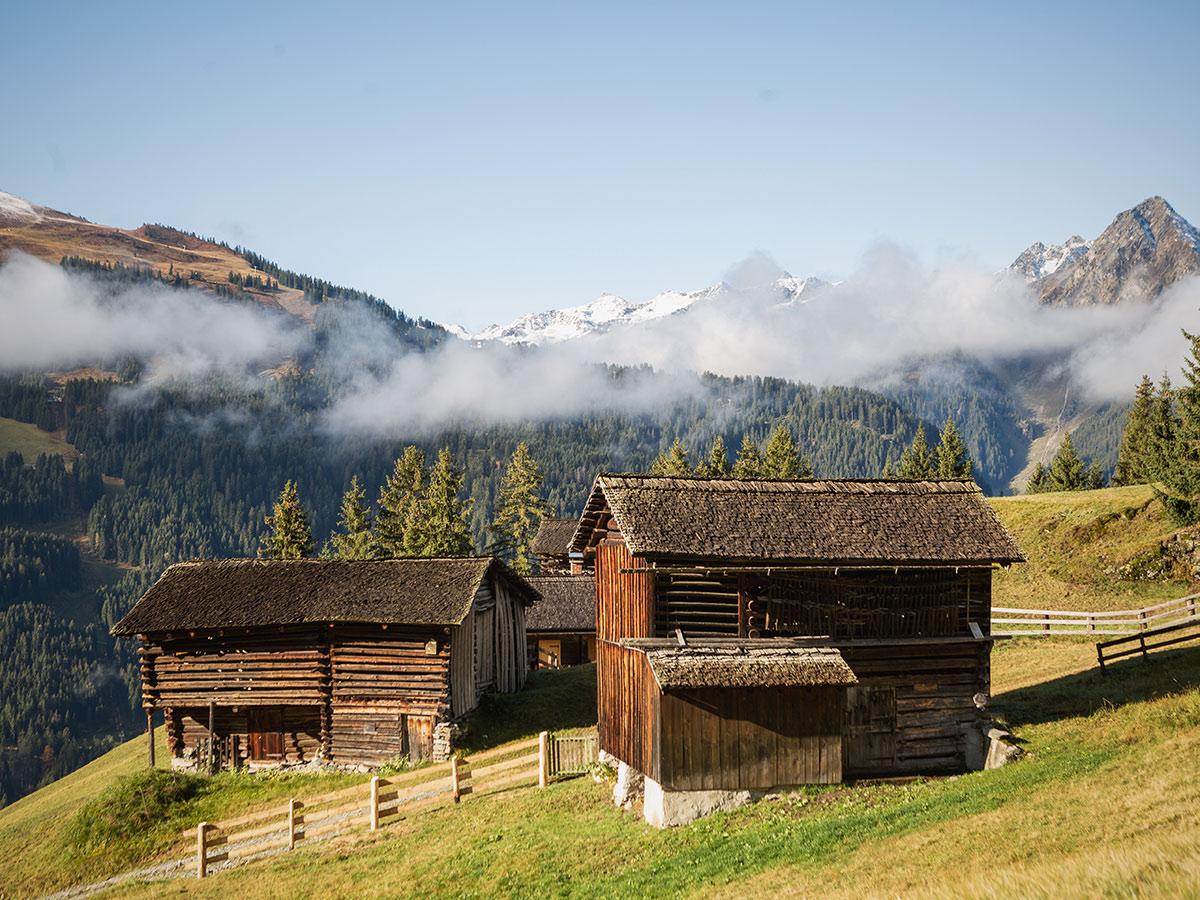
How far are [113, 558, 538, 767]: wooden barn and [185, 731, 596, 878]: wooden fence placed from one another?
5377mm

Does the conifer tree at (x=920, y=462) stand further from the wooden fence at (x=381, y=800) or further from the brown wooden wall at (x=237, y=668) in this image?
the brown wooden wall at (x=237, y=668)

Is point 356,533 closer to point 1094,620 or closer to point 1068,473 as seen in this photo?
point 1094,620

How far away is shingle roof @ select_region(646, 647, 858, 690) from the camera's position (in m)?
22.2

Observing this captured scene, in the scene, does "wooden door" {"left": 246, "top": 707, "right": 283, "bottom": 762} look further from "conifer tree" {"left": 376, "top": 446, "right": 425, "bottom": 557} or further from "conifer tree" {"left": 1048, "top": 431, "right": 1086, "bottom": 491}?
"conifer tree" {"left": 1048, "top": 431, "right": 1086, "bottom": 491}

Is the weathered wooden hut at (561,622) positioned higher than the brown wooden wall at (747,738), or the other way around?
the brown wooden wall at (747,738)

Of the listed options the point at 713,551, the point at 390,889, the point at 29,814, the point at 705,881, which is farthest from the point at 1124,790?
the point at 29,814

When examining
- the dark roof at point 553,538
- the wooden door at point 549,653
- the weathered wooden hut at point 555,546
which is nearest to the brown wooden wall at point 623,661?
the wooden door at point 549,653

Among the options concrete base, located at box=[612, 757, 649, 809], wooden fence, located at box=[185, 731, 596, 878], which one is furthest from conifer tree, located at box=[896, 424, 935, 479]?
concrete base, located at box=[612, 757, 649, 809]

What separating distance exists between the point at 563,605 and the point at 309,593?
18097 mm

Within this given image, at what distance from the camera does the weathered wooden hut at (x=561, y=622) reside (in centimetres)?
5022

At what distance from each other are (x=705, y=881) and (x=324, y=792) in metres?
20.1

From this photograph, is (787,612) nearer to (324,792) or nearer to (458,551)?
(324,792)

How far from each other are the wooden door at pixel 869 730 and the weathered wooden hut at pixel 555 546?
41031 millimetres

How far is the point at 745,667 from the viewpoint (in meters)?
22.7
